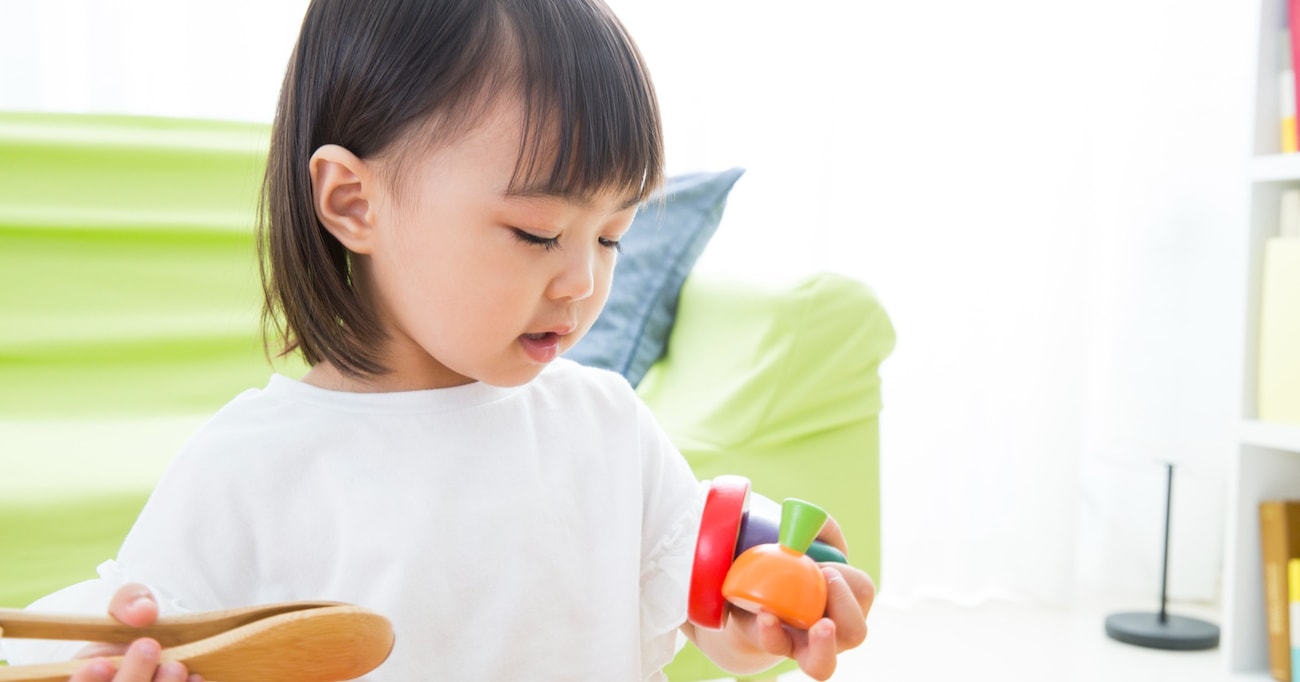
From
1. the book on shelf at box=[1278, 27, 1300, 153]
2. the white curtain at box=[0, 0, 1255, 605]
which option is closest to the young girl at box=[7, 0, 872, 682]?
the book on shelf at box=[1278, 27, 1300, 153]

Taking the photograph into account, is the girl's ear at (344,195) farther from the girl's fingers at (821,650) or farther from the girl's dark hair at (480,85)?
the girl's fingers at (821,650)

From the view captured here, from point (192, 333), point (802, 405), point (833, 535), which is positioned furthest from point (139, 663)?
point (192, 333)

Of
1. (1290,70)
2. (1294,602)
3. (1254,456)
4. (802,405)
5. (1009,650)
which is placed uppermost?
(1290,70)

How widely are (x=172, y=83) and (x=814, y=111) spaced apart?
1256 millimetres

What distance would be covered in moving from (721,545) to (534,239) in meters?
0.23

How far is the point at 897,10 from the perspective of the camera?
100 inches

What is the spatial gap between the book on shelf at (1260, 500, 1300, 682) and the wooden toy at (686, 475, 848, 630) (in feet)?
4.80

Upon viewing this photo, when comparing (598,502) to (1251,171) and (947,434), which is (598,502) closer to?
(1251,171)

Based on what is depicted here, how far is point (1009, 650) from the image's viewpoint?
7.13 ft

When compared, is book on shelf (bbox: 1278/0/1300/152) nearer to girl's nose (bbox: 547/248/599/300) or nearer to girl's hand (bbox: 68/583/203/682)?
girl's nose (bbox: 547/248/599/300)

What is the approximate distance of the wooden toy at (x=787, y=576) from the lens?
69 centimetres

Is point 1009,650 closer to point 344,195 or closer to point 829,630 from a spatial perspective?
point 829,630

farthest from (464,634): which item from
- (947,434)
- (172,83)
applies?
(947,434)

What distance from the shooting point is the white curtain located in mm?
2537
